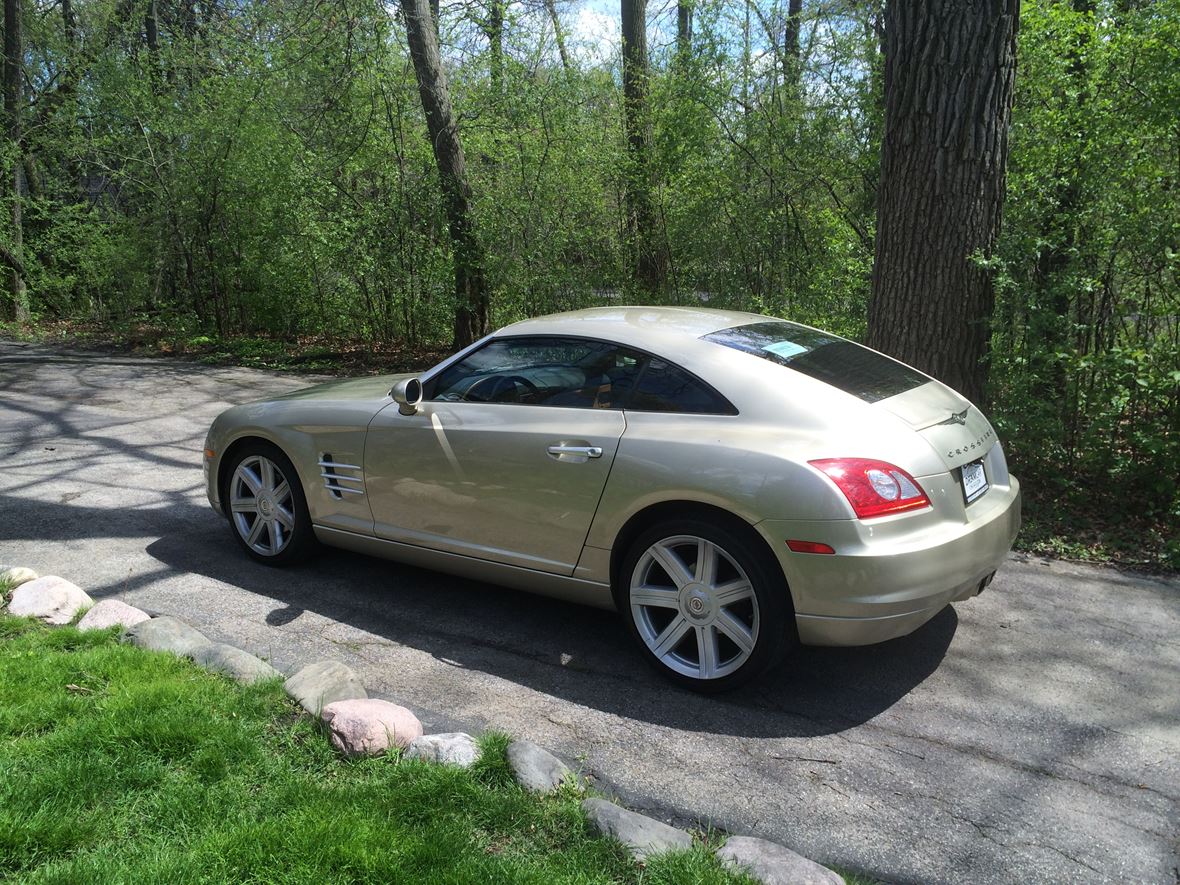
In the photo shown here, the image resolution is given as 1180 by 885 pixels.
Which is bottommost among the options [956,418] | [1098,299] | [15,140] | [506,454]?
[506,454]

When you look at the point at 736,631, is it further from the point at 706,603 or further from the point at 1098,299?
the point at 1098,299

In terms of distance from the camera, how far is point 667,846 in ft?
8.62

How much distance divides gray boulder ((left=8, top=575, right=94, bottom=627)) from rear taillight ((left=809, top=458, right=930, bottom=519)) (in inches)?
139

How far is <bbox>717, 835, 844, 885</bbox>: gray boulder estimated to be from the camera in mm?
2494

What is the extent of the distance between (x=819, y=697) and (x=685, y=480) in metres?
1.08

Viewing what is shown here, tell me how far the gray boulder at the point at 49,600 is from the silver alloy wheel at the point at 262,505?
975mm

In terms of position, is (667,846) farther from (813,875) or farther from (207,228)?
(207,228)

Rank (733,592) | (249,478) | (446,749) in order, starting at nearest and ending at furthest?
1. (446,749)
2. (733,592)
3. (249,478)

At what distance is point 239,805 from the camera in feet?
9.04

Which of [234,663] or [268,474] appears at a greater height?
[268,474]

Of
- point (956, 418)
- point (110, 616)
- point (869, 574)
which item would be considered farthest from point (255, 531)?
point (956, 418)

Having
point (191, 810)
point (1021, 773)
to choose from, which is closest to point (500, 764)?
point (191, 810)

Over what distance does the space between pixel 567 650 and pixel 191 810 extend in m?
1.85

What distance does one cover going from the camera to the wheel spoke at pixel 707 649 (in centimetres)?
370
